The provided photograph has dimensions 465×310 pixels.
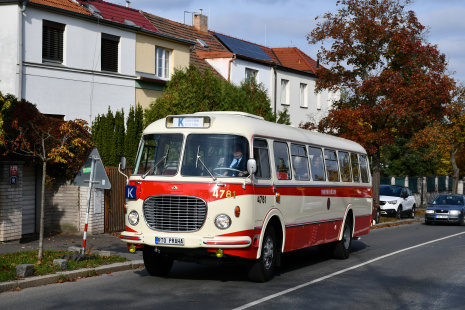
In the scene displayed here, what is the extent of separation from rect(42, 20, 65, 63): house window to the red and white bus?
44.2 ft

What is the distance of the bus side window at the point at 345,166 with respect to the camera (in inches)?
642

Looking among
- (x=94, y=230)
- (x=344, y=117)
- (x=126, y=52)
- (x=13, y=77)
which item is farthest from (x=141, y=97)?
(x=94, y=230)

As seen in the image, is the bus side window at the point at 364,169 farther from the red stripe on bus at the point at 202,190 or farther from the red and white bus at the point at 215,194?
the red stripe on bus at the point at 202,190

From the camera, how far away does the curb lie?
10380 millimetres

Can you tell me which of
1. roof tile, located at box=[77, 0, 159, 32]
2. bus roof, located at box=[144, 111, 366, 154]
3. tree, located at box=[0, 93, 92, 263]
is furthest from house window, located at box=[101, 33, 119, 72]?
bus roof, located at box=[144, 111, 366, 154]

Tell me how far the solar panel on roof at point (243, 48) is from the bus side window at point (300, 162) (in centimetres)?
2547

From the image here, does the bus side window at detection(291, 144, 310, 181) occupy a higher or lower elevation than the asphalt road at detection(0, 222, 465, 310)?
higher

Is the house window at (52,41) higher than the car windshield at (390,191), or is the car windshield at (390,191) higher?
the house window at (52,41)

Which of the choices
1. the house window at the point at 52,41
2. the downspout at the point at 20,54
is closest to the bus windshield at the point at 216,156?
the downspout at the point at 20,54

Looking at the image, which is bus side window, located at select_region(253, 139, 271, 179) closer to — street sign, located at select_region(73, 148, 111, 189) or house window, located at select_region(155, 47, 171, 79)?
street sign, located at select_region(73, 148, 111, 189)

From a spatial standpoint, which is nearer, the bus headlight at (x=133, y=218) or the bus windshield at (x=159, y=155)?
the bus headlight at (x=133, y=218)

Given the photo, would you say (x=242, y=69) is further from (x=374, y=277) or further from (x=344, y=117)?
(x=374, y=277)

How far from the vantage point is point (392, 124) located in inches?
1139

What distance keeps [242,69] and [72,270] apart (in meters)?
26.6
